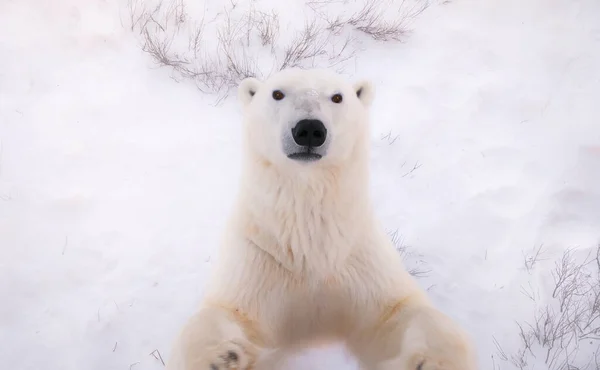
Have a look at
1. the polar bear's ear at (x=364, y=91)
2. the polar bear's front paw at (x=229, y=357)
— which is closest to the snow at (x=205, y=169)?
the polar bear's front paw at (x=229, y=357)

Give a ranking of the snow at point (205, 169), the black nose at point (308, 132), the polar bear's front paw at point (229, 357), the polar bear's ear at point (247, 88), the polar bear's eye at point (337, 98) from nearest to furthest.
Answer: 1. the polar bear's front paw at point (229, 357)
2. the black nose at point (308, 132)
3. the polar bear's eye at point (337, 98)
4. the polar bear's ear at point (247, 88)
5. the snow at point (205, 169)

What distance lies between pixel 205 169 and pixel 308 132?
1.98 meters

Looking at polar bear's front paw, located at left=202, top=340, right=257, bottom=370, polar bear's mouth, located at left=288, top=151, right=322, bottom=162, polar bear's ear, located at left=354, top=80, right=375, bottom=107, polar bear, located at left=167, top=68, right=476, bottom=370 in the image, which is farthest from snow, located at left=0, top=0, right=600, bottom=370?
polar bear's ear, located at left=354, top=80, right=375, bottom=107

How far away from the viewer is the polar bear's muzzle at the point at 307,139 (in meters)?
1.75

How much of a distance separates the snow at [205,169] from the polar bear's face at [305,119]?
1112 mm

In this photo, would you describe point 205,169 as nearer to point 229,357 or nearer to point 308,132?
point 308,132

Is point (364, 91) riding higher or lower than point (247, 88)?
higher

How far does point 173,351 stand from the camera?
1.66m

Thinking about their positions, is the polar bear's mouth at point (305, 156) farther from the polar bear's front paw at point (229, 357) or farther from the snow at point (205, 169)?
the snow at point (205, 169)

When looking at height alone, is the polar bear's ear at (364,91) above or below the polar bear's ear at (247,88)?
above

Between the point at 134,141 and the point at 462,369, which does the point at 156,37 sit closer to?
the point at 134,141

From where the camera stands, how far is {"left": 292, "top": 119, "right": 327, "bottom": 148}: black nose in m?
1.75

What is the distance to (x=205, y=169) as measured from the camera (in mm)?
3580

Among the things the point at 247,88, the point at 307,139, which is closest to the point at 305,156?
the point at 307,139
